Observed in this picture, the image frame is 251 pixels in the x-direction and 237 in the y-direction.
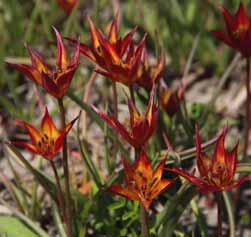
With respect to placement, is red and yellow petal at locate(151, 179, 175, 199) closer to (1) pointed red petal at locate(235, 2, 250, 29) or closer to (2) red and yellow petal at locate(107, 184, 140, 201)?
(2) red and yellow petal at locate(107, 184, 140, 201)

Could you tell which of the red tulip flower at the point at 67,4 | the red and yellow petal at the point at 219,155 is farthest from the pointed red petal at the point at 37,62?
the red tulip flower at the point at 67,4

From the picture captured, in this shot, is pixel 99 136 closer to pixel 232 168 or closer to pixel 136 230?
pixel 136 230

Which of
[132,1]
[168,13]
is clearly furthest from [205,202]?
[132,1]

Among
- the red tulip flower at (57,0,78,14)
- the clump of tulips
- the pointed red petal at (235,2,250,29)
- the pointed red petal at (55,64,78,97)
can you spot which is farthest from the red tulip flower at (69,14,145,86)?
the red tulip flower at (57,0,78,14)

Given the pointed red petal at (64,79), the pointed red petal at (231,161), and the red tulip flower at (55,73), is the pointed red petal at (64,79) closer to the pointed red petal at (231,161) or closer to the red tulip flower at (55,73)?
the red tulip flower at (55,73)

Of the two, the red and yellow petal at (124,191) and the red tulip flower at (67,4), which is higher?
the red tulip flower at (67,4)

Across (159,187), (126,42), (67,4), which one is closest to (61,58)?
(126,42)
